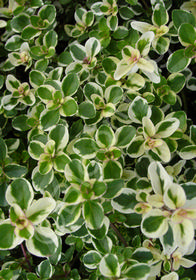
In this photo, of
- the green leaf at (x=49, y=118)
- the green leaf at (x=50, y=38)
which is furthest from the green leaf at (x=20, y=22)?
the green leaf at (x=49, y=118)

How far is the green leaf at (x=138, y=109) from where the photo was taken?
0.96m

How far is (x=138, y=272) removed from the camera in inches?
32.7

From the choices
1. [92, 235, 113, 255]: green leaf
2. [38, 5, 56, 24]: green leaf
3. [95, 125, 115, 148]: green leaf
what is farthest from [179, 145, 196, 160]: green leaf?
[38, 5, 56, 24]: green leaf

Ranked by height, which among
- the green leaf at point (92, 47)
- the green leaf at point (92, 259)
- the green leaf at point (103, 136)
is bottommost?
the green leaf at point (92, 259)

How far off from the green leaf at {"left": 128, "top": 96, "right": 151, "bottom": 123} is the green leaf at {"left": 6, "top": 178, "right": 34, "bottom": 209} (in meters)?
0.37

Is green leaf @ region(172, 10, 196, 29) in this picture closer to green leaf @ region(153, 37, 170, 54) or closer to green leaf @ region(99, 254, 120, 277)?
green leaf @ region(153, 37, 170, 54)

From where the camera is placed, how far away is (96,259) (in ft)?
2.99

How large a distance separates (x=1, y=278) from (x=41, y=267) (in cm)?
14

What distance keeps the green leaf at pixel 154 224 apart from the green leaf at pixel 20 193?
0.32 meters

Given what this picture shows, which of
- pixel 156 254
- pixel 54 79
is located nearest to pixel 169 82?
pixel 54 79

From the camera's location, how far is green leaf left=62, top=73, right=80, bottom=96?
1.02 metres

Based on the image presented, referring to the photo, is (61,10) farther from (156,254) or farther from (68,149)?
(156,254)

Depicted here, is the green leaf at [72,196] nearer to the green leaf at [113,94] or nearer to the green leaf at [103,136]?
the green leaf at [103,136]

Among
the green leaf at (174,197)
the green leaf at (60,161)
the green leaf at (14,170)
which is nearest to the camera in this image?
the green leaf at (174,197)
